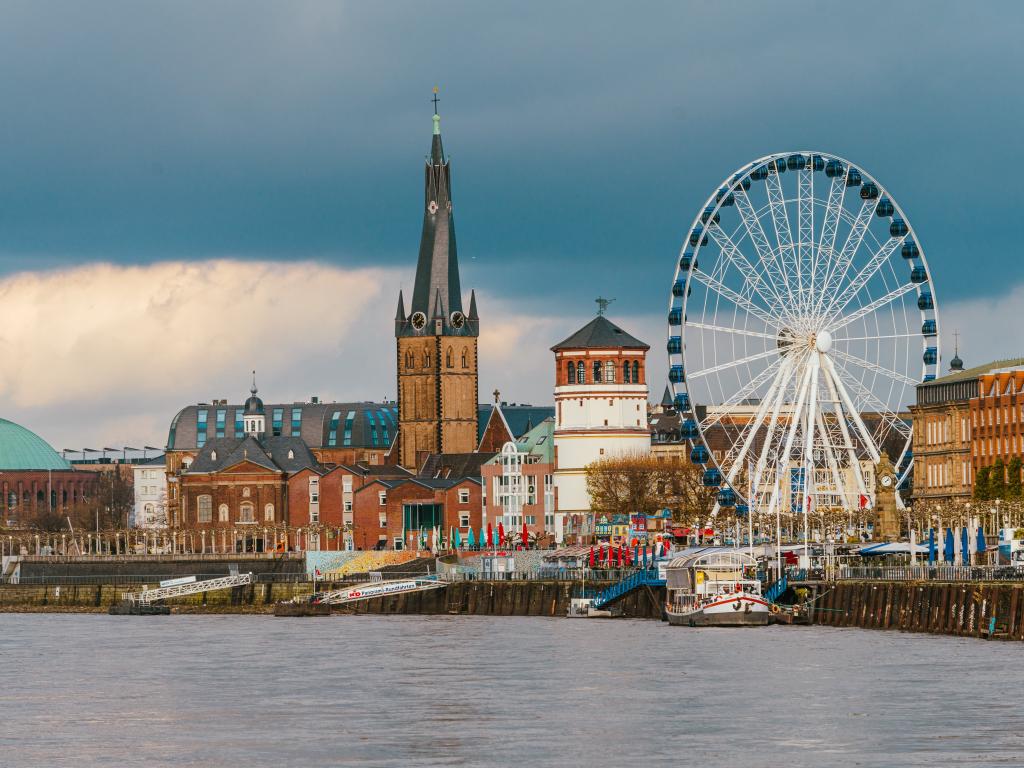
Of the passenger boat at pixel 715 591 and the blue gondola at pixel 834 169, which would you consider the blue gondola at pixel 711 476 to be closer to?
the passenger boat at pixel 715 591

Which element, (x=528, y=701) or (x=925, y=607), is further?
(x=925, y=607)

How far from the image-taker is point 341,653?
359ft

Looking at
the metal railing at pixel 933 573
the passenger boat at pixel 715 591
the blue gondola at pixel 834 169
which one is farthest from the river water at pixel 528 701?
the blue gondola at pixel 834 169

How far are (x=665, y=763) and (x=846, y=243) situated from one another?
3295 inches

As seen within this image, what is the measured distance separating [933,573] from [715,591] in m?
13.2

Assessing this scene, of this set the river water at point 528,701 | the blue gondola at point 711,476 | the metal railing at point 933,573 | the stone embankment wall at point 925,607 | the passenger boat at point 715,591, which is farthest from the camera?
the blue gondola at point 711,476

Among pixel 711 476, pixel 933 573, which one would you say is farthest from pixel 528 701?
pixel 711 476

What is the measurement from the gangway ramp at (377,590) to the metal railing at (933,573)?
43.1 m

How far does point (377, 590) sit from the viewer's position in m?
171

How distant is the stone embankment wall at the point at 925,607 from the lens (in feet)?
338

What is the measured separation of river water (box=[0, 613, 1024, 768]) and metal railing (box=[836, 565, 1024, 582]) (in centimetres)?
555

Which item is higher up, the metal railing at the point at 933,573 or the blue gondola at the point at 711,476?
the blue gondola at the point at 711,476

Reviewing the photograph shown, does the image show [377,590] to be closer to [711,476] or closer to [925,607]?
[711,476]

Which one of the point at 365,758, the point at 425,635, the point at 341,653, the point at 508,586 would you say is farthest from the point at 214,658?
the point at 508,586
